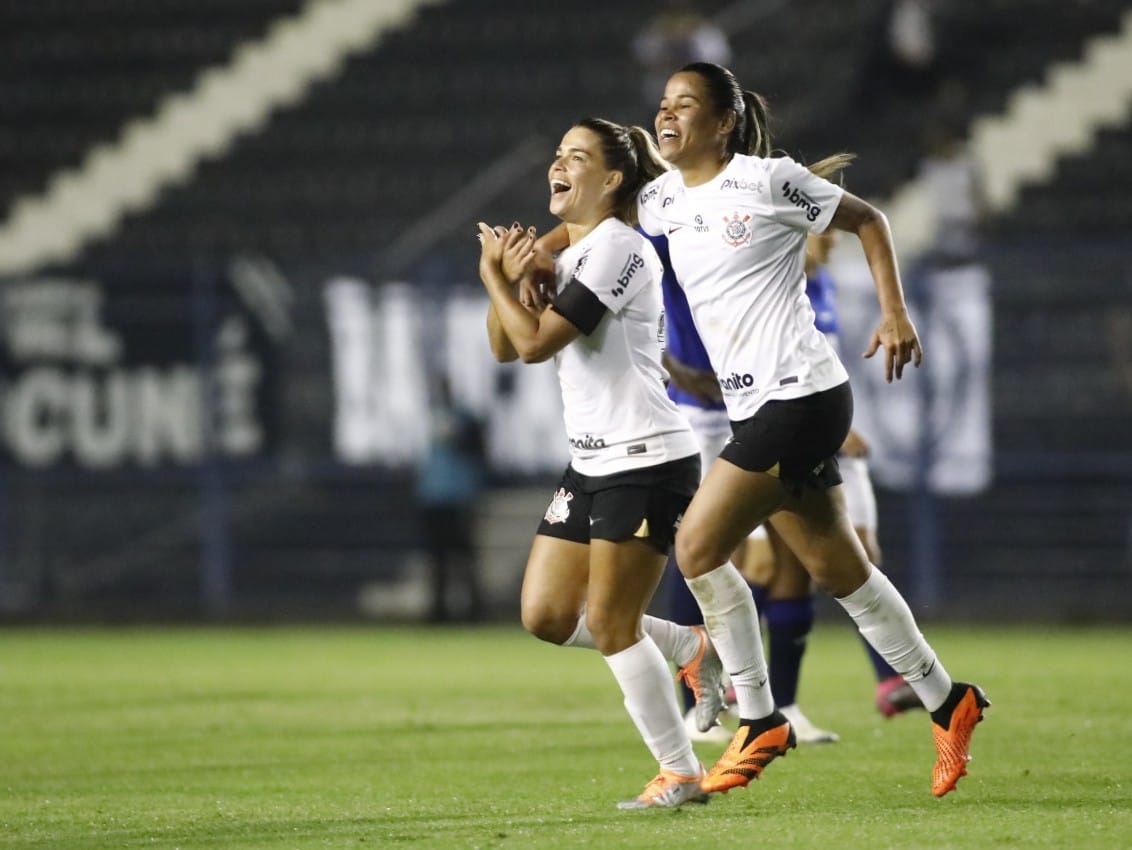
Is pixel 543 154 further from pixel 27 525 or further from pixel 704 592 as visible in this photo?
pixel 704 592

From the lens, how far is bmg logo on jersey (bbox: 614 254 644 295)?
245 inches

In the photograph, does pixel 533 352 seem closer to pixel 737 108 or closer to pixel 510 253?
pixel 510 253

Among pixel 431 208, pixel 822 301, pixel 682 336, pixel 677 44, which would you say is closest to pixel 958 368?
pixel 677 44

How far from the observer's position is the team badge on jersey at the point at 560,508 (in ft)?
20.9

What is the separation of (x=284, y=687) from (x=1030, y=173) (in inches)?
396

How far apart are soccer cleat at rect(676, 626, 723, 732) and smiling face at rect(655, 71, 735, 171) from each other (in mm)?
1569

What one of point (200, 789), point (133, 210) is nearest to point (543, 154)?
point (133, 210)

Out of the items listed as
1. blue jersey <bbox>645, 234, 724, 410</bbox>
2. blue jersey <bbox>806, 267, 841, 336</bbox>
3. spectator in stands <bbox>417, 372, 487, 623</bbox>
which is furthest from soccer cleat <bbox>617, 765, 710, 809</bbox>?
spectator in stands <bbox>417, 372, 487, 623</bbox>

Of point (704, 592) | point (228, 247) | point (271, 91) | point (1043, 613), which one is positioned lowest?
point (1043, 613)

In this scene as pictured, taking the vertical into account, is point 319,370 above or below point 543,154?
below

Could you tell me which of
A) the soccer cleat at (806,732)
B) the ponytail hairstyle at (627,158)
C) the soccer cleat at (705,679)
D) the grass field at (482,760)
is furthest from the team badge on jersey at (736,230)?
the soccer cleat at (806,732)

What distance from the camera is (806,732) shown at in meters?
8.27

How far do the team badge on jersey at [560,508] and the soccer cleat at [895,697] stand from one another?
8.79 ft

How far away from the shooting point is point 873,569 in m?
6.43
